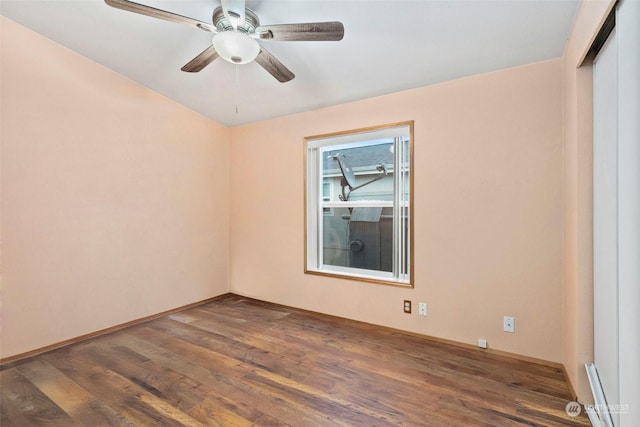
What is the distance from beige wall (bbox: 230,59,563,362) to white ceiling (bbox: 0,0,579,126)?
0.68ft

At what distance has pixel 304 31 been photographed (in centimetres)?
170

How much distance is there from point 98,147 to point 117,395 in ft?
7.21

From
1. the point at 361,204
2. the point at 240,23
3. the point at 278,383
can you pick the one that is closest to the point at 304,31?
the point at 240,23

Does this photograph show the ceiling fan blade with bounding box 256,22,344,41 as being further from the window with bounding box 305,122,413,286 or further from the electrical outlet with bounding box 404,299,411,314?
the electrical outlet with bounding box 404,299,411,314

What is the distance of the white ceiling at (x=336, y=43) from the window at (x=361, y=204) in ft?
1.62

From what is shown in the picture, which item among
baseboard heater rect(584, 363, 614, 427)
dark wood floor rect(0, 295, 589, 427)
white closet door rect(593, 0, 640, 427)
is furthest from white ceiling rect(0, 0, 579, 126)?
dark wood floor rect(0, 295, 589, 427)

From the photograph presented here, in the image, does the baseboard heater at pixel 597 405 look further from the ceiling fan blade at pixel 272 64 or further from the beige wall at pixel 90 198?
the beige wall at pixel 90 198

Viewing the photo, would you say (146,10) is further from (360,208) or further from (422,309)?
(422,309)

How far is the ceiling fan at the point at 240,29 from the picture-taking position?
1.62 m

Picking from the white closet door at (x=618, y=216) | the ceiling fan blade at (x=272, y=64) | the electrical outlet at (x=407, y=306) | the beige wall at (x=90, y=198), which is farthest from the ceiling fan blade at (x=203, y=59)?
the electrical outlet at (x=407, y=306)

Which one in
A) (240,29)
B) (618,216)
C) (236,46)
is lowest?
(618,216)

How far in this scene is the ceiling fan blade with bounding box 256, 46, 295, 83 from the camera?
1.99 meters

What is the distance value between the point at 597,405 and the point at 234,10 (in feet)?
9.54

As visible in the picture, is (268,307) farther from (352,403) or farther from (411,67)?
(411,67)
